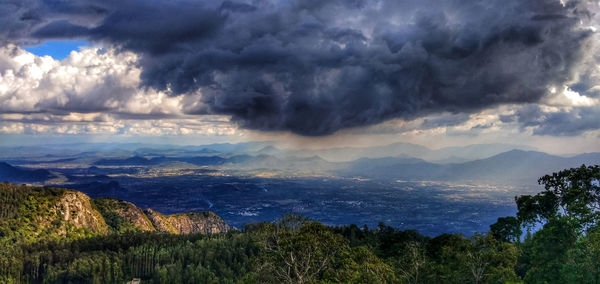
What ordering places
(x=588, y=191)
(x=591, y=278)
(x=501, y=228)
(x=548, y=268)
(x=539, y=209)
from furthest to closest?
(x=501, y=228), (x=539, y=209), (x=588, y=191), (x=548, y=268), (x=591, y=278)

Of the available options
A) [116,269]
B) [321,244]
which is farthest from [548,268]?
[116,269]

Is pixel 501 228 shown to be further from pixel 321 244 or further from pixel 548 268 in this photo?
pixel 321 244

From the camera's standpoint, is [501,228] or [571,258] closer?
[571,258]

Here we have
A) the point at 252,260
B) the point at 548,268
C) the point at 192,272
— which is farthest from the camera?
the point at 192,272

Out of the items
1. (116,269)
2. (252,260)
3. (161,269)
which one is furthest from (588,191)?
(116,269)

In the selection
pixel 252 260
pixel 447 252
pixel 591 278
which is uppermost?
pixel 591 278

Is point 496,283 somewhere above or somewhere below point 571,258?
below

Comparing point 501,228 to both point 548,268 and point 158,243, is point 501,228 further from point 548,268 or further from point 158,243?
point 158,243
